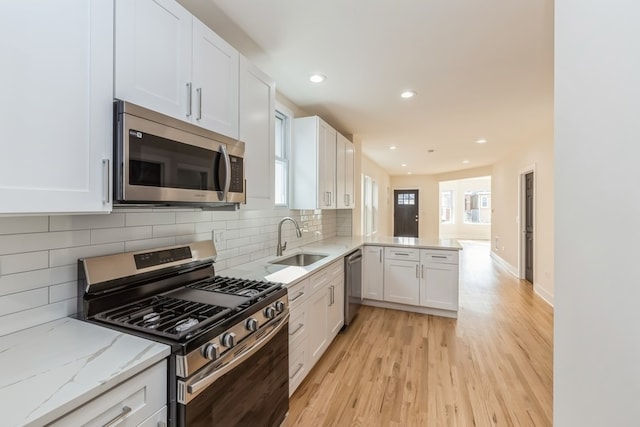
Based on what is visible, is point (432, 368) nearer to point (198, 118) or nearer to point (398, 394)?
point (398, 394)

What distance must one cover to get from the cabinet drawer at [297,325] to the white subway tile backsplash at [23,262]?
1.31 m

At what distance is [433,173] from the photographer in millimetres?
9820

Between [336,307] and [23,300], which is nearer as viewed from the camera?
[23,300]

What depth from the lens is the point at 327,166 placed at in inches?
133

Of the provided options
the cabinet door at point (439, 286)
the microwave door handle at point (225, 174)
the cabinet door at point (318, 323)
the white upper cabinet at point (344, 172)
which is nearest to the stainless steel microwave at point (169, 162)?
the microwave door handle at point (225, 174)

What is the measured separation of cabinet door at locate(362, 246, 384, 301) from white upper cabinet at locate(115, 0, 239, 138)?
2.58 metres

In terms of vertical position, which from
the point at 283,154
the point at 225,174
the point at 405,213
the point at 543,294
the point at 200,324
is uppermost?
the point at 283,154

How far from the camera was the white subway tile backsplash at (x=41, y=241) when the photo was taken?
1057mm

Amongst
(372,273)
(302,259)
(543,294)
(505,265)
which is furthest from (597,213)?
(505,265)

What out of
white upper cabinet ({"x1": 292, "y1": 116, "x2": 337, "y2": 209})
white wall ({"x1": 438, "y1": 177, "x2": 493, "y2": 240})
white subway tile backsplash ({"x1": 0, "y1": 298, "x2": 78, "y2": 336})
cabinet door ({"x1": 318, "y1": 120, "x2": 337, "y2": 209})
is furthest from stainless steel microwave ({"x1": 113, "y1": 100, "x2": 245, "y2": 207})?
white wall ({"x1": 438, "y1": 177, "x2": 493, "y2": 240})

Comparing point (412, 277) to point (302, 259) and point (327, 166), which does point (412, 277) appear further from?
point (327, 166)

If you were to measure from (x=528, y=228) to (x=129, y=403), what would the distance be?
6.21m

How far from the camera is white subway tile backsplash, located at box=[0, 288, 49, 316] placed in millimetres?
1045

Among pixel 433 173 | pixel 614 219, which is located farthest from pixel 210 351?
pixel 433 173
